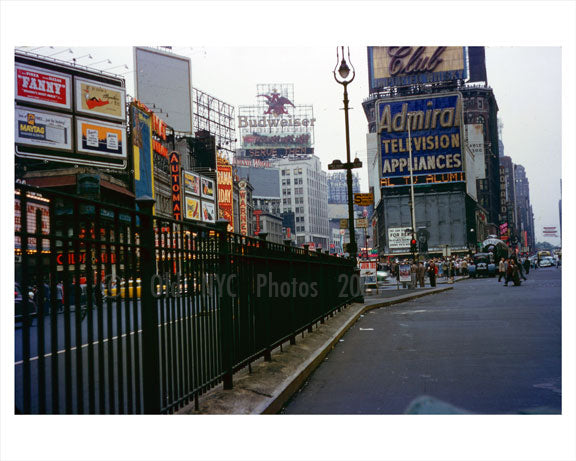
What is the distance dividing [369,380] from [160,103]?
65.4 m

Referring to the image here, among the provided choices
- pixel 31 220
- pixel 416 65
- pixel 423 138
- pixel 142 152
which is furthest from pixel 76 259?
pixel 416 65

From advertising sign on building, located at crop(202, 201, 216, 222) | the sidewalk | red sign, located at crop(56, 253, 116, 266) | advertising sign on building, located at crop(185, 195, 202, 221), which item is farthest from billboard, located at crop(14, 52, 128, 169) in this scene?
red sign, located at crop(56, 253, 116, 266)

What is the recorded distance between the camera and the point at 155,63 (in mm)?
68312

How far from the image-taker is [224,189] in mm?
89188

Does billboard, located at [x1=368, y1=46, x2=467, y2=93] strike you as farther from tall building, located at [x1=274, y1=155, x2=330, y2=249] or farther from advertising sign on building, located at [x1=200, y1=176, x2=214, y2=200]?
tall building, located at [x1=274, y1=155, x2=330, y2=249]

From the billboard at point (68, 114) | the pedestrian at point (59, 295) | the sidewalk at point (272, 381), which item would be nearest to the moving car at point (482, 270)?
the billboard at point (68, 114)

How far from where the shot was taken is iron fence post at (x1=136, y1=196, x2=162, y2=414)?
502 centimetres

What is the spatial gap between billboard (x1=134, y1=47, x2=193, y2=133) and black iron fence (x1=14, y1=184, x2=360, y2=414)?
62.7 m

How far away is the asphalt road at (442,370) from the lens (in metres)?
6.71

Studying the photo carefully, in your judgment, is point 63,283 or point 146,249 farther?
point 146,249

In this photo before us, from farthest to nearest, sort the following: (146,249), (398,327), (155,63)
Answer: (155,63) < (398,327) < (146,249)

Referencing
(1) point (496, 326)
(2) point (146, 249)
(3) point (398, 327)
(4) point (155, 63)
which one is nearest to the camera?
(2) point (146, 249)
